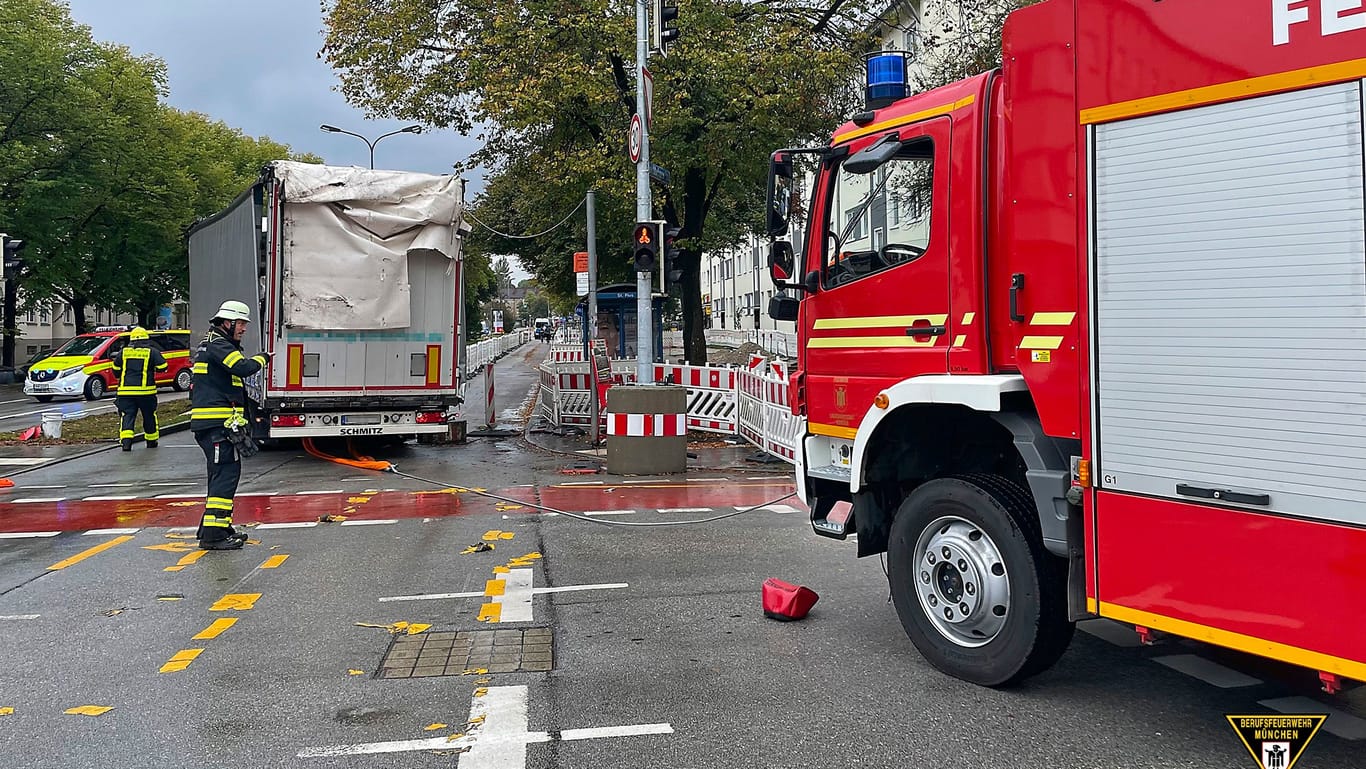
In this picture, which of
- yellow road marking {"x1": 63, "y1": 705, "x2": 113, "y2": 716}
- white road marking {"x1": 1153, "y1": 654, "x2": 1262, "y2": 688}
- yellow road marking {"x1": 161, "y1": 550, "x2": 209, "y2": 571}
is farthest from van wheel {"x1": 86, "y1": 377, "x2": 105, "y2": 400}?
white road marking {"x1": 1153, "y1": 654, "x2": 1262, "y2": 688}

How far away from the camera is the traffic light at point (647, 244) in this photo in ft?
43.2

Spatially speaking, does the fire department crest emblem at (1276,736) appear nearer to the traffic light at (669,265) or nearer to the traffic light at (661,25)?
the traffic light at (669,265)

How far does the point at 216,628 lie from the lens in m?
5.81

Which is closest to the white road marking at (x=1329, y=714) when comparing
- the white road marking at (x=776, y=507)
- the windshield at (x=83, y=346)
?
the white road marking at (x=776, y=507)

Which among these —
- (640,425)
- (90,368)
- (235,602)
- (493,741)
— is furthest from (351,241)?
(90,368)

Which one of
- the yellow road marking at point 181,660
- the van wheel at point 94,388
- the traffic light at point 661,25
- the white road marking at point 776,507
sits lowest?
the yellow road marking at point 181,660

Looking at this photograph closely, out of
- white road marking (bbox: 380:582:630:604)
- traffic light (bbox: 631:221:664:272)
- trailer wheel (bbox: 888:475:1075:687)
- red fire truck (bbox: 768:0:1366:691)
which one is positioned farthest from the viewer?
traffic light (bbox: 631:221:664:272)

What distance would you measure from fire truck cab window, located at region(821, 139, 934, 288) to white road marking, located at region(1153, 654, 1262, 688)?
2.35 meters

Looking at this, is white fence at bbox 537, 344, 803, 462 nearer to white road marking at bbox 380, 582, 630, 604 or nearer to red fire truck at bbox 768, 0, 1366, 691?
white road marking at bbox 380, 582, 630, 604

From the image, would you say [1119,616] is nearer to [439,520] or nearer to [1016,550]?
[1016,550]

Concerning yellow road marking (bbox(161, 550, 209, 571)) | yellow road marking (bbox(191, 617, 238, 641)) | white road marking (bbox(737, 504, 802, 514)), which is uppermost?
white road marking (bbox(737, 504, 802, 514))

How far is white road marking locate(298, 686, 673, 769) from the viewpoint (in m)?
3.92

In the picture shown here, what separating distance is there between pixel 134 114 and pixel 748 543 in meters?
37.1

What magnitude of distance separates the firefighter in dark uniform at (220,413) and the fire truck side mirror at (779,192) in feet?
15.2
